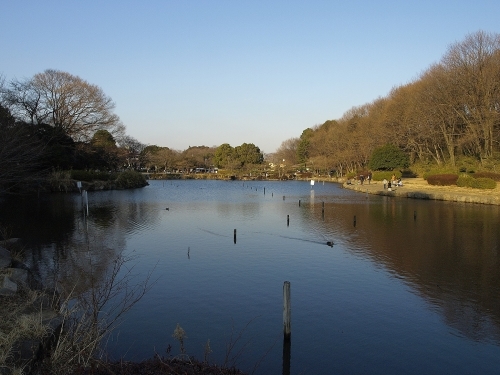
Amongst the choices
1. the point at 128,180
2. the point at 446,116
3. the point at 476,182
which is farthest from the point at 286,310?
the point at 128,180

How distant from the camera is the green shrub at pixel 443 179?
129 feet

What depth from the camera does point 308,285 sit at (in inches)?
467

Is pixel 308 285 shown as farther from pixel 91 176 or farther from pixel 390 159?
pixel 390 159

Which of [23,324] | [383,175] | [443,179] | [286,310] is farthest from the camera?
[383,175]

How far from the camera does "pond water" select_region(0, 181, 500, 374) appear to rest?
7.86m

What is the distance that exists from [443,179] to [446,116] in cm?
844

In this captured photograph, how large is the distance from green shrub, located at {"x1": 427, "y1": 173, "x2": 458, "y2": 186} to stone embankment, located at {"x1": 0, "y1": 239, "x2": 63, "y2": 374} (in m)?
37.3

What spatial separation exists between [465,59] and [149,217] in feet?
107

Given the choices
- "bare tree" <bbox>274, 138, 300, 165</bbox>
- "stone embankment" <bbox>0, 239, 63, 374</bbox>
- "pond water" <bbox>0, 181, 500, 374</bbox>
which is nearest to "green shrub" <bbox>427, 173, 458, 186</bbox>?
"pond water" <bbox>0, 181, 500, 374</bbox>

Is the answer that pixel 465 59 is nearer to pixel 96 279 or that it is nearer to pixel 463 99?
pixel 463 99

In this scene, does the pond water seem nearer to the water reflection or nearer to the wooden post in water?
the water reflection

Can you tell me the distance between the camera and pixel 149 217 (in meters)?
26.1

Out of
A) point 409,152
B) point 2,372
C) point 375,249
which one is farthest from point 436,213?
point 409,152

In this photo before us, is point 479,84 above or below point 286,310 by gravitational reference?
above
